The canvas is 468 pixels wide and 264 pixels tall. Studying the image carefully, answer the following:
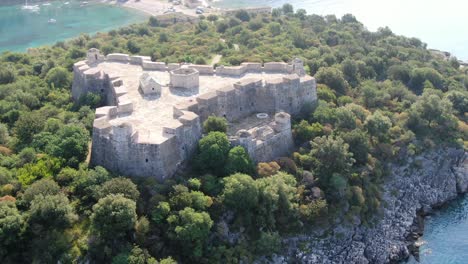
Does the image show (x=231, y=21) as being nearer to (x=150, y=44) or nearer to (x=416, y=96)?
(x=150, y=44)

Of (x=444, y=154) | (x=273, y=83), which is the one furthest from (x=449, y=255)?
(x=273, y=83)

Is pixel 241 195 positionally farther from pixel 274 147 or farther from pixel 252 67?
pixel 252 67

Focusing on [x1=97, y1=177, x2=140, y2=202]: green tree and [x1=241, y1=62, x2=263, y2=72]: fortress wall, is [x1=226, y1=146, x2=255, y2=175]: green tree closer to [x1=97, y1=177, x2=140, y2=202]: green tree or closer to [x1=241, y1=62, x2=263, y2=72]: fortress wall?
[x1=97, y1=177, x2=140, y2=202]: green tree

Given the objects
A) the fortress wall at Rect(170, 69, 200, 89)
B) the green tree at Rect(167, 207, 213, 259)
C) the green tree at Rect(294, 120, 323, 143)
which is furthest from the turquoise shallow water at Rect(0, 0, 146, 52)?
the green tree at Rect(167, 207, 213, 259)

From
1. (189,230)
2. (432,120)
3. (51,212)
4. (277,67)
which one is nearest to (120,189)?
(51,212)

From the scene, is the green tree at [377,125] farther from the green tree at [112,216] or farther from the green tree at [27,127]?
the green tree at [27,127]

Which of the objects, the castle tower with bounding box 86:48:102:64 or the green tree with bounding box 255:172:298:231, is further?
the castle tower with bounding box 86:48:102:64

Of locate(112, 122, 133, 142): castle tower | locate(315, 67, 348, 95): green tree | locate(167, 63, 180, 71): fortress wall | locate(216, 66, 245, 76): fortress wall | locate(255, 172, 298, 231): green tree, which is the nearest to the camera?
locate(112, 122, 133, 142): castle tower
